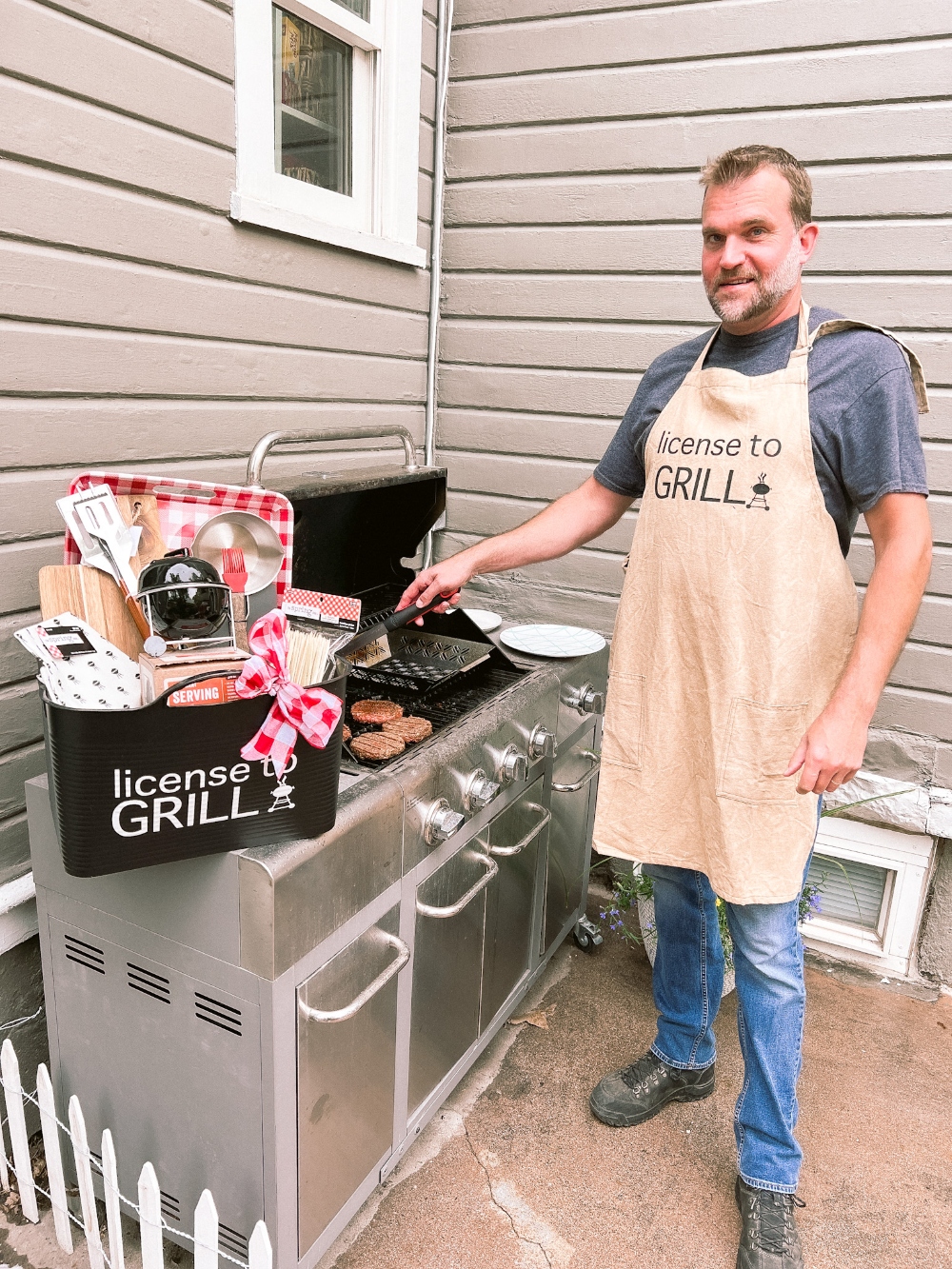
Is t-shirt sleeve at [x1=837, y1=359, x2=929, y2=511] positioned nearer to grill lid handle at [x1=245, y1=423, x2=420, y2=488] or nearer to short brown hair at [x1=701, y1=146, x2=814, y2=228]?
short brown hair at [x1=701, y1=146, x2=814, y2=228]

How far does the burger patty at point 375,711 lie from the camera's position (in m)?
1.97

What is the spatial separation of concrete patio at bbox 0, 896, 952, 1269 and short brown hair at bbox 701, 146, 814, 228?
2.25 m

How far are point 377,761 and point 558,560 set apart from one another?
1637 mm

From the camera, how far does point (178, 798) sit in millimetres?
1292

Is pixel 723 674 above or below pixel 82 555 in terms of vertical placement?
below

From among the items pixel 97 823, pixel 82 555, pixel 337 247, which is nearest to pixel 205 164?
pixel 337 247

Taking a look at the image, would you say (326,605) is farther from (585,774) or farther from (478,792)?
(585,774)

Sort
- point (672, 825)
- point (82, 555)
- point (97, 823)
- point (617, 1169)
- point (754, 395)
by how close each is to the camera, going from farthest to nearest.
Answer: point (617, 1169) → point (672, 825) → point (754, 395) → point (82, 555) → point (97, 823)

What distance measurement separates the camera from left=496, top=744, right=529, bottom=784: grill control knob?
6.76 feet

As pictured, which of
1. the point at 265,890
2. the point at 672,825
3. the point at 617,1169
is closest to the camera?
the point at 265,890

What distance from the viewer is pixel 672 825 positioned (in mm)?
2010

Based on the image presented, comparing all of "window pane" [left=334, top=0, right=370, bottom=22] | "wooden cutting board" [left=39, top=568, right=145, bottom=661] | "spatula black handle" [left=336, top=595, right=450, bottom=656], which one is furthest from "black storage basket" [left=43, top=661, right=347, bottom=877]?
"window pane" [left=334, top=0, right=370, bottom=22]

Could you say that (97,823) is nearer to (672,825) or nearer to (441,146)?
(672,825)

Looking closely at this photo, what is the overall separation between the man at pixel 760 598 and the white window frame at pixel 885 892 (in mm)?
1281
